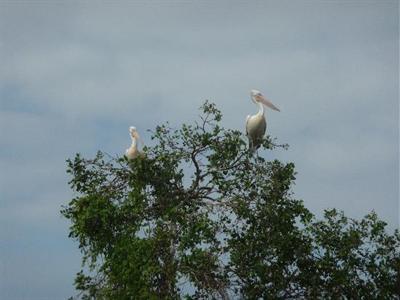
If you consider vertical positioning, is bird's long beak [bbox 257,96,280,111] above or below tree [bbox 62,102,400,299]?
above

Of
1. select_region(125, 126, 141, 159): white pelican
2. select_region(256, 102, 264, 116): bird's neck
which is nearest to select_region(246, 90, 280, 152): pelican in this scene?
select_region(256, 102, 264, 116): bird's neck

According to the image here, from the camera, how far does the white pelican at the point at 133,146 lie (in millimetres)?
15844

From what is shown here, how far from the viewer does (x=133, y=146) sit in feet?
54.0

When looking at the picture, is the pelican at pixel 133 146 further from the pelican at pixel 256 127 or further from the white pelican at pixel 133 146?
the pelican at pixel 256 127

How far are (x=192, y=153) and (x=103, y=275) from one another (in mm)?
2582


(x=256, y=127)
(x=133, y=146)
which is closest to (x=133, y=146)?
(x=133, y=146)

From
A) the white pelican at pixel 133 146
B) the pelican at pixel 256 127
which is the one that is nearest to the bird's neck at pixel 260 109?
the pelican at pixel 256 127

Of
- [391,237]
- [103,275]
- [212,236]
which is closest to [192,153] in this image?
[212,236]

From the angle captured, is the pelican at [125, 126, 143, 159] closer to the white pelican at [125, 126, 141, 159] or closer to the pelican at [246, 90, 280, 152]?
the white pelican at [125, 126, 141, 159]

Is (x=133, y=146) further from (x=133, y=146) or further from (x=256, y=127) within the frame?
(x=256, y=127)

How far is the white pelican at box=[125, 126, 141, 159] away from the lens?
15844mm

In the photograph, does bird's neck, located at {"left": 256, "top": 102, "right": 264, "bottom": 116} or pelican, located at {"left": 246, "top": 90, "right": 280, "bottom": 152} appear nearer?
pelican, located at {"left": 246, "top": 90, "right": 280, "bottom": 152}

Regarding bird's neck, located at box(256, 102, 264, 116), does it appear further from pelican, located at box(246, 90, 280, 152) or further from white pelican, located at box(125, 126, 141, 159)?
white pelican, located at box(125, 126, 141, 159)

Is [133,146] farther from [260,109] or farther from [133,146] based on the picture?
[260,109]
